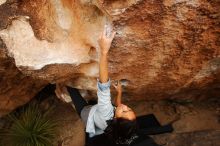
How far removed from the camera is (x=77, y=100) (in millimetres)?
3268

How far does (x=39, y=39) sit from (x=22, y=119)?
1619 millimetres

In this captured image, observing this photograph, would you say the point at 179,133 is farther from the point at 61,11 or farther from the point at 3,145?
the point at 3,145

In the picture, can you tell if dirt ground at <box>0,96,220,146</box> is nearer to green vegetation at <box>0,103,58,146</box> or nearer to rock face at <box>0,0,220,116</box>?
green vegetation at <box>0,103,58,146</box>

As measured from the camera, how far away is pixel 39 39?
2.98 m

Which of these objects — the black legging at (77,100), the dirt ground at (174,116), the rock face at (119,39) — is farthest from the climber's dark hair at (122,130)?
the dirt ground at (174,116)

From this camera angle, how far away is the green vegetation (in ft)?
13.8

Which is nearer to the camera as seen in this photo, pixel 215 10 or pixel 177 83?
pixel 215 10

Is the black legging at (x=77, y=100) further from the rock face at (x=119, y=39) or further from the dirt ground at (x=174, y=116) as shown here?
the dirt ground at (x=174, y=116)

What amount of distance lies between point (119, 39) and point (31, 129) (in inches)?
72.2

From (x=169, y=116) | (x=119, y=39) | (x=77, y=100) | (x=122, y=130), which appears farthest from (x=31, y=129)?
(x=122, y=130)

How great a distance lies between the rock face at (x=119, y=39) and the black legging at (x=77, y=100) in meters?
0.14

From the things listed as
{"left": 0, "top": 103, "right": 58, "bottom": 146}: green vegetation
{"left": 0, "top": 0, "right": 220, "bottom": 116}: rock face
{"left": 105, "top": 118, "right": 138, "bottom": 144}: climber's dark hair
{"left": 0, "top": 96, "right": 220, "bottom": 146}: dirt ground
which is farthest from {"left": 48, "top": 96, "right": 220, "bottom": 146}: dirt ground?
{"left": 105, "top": 118, "right": 138, "bottom": 144}: climber's dark hair

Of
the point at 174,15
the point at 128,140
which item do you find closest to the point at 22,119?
the point at 128,140

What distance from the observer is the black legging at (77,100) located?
123 inches
